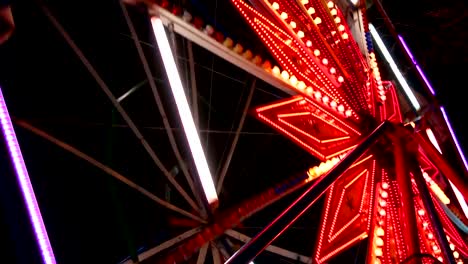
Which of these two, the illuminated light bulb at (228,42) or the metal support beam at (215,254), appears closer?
the illuminated light bulb at (228,42)

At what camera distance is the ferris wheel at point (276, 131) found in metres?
4.27

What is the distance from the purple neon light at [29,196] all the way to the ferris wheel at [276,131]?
4cm

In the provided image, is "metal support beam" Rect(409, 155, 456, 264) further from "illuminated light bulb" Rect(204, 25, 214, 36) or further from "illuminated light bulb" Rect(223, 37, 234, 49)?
"illuminated light bulb" Rect(204, 25, 214, 36)

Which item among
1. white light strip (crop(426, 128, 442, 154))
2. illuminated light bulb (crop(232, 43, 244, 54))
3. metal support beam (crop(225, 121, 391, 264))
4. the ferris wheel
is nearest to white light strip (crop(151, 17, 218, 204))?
the ferris wheel

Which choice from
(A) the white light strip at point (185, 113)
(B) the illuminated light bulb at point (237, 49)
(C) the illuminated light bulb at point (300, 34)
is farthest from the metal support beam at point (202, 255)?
(C) the illuminated light bulb at point (300, 34)

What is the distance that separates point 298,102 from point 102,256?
3.89 meters

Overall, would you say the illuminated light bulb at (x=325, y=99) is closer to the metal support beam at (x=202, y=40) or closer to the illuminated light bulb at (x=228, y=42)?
the metal support beam at (x=202, y=40)

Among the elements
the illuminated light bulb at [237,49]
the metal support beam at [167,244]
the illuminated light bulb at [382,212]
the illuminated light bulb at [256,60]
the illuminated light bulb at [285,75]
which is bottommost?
the illuminated light bulb at [382,212]

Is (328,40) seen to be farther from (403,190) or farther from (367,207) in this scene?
(403,190)

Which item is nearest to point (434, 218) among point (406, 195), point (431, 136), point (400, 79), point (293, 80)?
point (406, 195)

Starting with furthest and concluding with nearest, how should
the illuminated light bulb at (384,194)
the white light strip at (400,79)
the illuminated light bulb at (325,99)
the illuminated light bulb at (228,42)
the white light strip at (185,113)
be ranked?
the white light strip at (400,79), the illuminated light bulb at (325,99), the illuminated light bulb at (384,194), the illuminated light bulb at (228,42), the white light strip at (185,113)

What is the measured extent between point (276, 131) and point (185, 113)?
2809mm

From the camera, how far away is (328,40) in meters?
6.62

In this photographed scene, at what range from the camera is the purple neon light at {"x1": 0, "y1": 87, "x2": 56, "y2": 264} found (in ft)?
6.41
